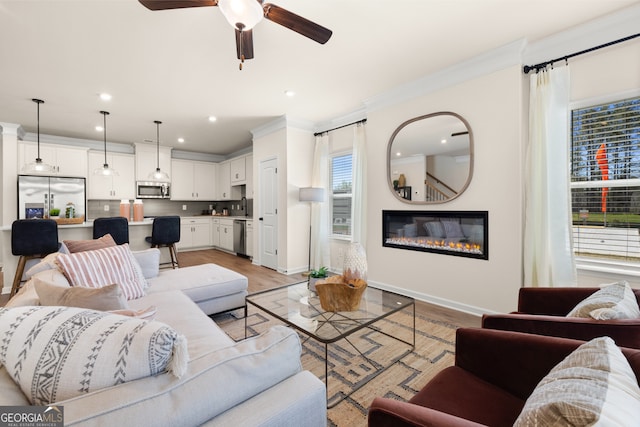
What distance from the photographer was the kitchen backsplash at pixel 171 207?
6148mm

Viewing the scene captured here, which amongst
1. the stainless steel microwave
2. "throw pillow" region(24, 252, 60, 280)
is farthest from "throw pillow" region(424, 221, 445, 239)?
the stainless steel microwave

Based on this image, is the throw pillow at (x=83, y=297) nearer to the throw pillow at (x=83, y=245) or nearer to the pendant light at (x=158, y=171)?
the throw pillow at (x=83, y=245)

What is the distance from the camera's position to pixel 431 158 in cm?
323

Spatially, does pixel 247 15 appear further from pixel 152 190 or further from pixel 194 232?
pixel 194 232

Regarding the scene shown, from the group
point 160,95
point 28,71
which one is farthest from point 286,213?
point 28,71

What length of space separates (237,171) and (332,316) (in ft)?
18.4

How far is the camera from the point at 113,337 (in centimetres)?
73

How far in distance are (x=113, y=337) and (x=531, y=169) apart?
3176 millimetres

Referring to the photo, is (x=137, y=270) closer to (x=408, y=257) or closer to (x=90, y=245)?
(x=90, y=245)

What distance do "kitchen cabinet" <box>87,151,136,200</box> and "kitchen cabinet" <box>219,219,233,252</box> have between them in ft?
6.73

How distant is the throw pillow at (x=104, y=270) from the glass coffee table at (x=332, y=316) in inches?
36.0

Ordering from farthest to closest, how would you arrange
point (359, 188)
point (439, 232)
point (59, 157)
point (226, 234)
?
1. point (226, 234)
2. point (59, 157)
3. point (359, 188)
4. point (439, 232)

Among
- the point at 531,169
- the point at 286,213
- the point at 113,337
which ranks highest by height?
the point at 531,169

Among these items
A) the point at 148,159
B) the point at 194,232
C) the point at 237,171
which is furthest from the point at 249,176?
the point at 148,159
